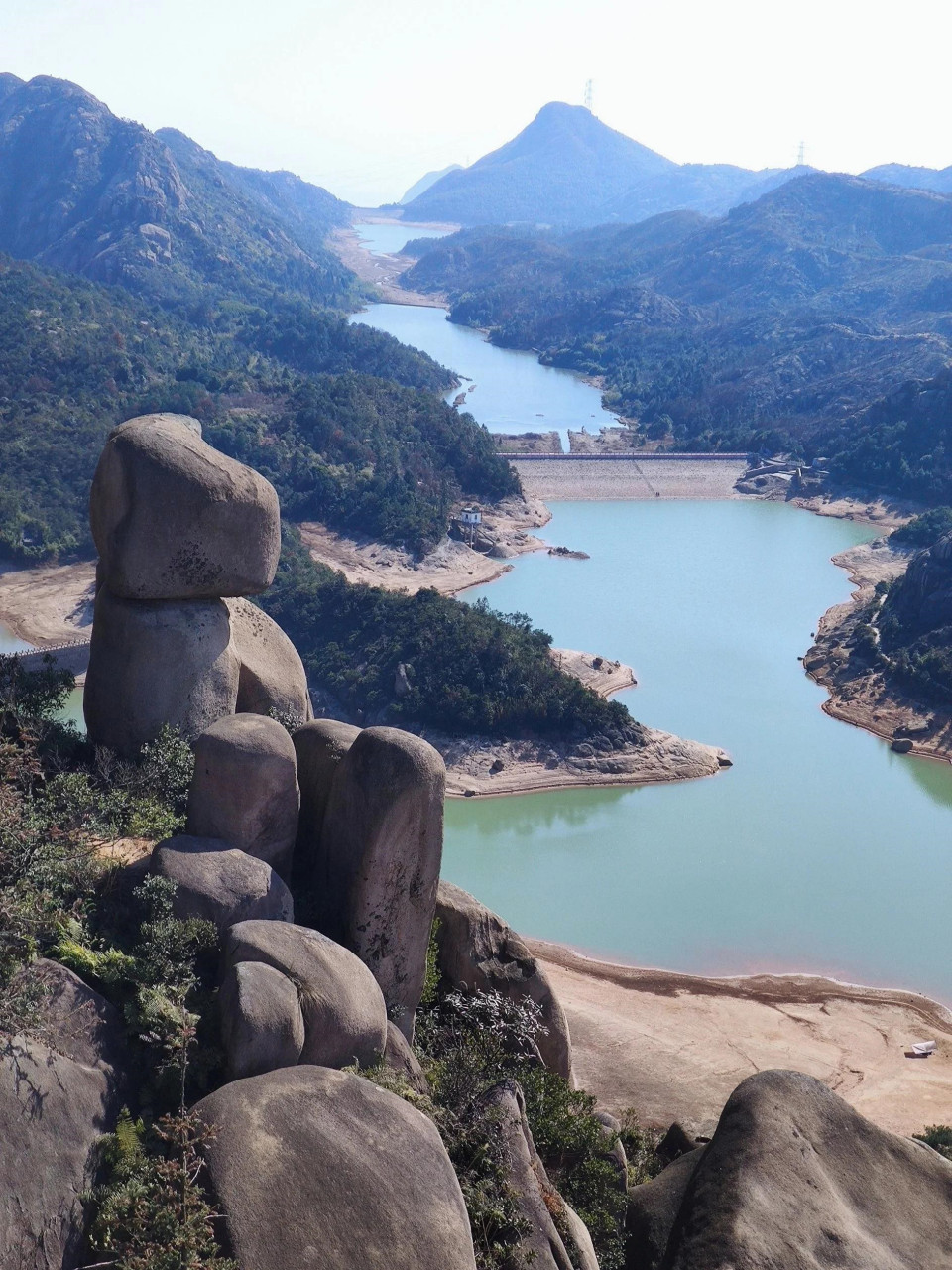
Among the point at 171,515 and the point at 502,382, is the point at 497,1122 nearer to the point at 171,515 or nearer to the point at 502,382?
the point at 171,515

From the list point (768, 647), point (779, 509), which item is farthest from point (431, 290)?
point (768, 647)

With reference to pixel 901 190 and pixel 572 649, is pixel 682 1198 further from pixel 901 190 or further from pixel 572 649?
pixel 901 190

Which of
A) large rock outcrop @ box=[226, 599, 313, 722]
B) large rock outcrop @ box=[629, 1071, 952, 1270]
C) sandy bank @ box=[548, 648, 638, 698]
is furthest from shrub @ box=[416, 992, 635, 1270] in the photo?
sandy bank @ box=[548, 648, 638, 698]

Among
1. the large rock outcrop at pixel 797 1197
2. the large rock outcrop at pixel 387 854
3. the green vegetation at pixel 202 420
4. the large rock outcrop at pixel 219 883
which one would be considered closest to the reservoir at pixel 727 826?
the green vegetation at pixel 202 420

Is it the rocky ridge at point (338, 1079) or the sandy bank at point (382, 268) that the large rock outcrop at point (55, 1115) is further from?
the sandy bank at point (382, 268)

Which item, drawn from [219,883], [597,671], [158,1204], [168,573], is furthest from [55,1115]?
[597,671]

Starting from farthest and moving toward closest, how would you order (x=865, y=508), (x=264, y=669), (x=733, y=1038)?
(x=865, y=508) < (x=733, y=1038) < (x=264, y=669)

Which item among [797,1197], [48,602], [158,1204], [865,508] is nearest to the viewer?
[158,1204]
